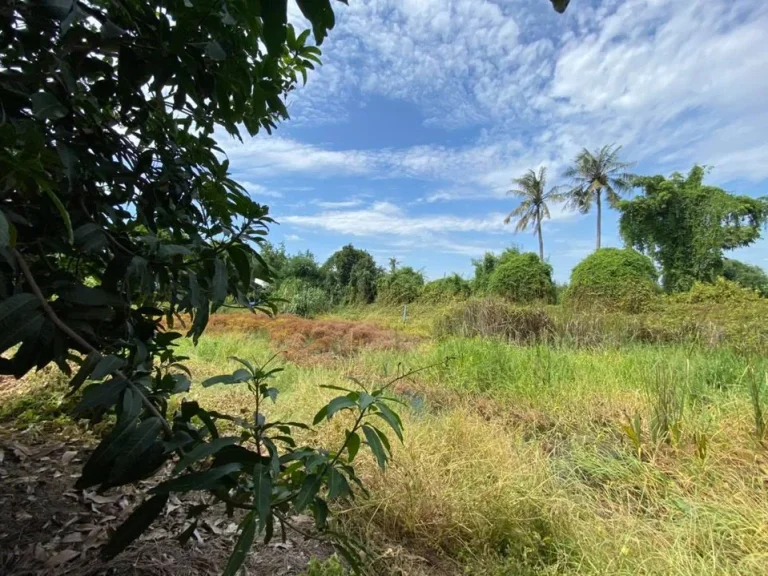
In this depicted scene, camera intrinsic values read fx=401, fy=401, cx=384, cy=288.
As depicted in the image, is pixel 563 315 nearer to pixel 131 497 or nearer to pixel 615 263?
pixel 615 263

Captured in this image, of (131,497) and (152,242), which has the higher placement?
(152,242)

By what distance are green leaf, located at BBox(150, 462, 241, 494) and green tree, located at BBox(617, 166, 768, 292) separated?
1906 cm

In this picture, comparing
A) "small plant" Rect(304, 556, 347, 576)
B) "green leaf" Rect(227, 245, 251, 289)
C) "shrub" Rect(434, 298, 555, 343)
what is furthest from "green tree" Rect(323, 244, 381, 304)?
"green leaf" Rect(227, 245, 251, 289)

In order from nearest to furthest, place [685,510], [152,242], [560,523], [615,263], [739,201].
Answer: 1. [152,242]
2. [560,523]
3. [685,510]
4. [615,263]
5. [739,201]

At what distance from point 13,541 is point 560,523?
5.95 feet

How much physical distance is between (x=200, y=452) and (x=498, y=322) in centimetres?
738

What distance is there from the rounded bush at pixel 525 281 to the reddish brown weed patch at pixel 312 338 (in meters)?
6.08

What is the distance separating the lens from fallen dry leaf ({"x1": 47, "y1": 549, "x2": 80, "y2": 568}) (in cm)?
105

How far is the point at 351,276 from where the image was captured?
19859 mm

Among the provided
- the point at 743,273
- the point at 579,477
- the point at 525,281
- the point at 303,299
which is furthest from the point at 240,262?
the point at 743,273

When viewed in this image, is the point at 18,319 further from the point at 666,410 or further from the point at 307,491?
the point at 666,410

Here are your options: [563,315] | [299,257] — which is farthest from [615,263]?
[299,257]

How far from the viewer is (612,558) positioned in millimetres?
1418

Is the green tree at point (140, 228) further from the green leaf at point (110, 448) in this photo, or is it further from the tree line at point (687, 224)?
the tree line at point (687, 224)
